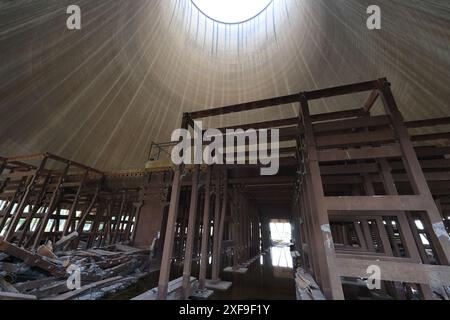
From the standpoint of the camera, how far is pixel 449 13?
172 inches

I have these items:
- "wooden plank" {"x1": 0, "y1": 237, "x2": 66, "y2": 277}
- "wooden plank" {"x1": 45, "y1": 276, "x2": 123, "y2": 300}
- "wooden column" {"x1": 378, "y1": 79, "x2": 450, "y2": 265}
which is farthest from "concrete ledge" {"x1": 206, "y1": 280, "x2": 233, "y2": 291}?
"wooden column" {"x1": 378, "y1": 79, "x2": 450, "y2": 265}

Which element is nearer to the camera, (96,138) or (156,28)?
(156,28)

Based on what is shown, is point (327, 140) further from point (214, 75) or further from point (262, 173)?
point (214, 75)

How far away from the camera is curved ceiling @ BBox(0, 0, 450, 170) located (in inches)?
240

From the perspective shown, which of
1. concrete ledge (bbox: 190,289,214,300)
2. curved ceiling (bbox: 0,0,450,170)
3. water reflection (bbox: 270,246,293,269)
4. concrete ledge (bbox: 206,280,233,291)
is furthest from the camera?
water reflection (bbox: 270,246,293,269)

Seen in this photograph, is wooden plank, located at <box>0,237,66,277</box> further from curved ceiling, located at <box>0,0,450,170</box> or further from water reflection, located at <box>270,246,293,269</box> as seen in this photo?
water reflection, located at <box>270,246,293,269</box>

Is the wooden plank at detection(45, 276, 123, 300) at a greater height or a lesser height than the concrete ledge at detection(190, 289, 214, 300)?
greater

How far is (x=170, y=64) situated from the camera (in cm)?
1178

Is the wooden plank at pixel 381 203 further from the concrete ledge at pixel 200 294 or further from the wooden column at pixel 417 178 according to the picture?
the concrete ledge at pixel 200 294

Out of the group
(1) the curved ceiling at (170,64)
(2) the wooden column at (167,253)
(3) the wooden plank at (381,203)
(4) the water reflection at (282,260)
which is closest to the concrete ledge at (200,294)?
(2) the wooden column at (167,253)

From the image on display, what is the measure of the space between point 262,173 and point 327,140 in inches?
146

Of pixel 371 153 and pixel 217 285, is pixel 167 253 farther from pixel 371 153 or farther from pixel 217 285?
pixel 371 153

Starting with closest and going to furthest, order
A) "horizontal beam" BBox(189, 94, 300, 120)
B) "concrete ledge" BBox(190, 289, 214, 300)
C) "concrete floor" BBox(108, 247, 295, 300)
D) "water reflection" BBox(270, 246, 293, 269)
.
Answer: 1. "horizontal beam" BBox(189, 94, 300, 120)
2. "concrete ledge" BBox(190, 289, 214, 300)
3. "concrete floor" BBox(108, 247, 295, 300)
4. "water reflection" BBox(270, 246, 293, 269)
